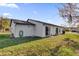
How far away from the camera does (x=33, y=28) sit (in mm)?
1977

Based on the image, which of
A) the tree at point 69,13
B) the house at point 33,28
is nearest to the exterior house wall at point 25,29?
the house at point 33,28

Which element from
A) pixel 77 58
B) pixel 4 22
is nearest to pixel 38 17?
pixel 4 22

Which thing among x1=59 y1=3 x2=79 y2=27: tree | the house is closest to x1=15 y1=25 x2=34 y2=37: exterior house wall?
the house

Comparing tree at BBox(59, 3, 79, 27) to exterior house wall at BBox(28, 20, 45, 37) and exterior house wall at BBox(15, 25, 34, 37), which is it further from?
exterior house wall at BBox(15, 25, 34, 37)

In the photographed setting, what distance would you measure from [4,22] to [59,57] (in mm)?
605

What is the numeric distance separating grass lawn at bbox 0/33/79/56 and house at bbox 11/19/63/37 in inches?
1.9

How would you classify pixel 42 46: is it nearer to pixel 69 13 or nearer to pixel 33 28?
pixel 33 28

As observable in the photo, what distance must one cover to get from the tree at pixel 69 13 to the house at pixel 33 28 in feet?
0.35

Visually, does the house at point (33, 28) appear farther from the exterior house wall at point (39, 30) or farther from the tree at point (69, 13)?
the tree at point (69, 13)

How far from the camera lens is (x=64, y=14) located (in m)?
1.99

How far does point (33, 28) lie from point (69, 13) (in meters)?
0.37

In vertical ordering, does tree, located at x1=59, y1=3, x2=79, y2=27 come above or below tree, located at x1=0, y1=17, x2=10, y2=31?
above

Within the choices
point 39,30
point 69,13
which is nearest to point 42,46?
point 39,30

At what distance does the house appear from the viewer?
1960 millimetres
